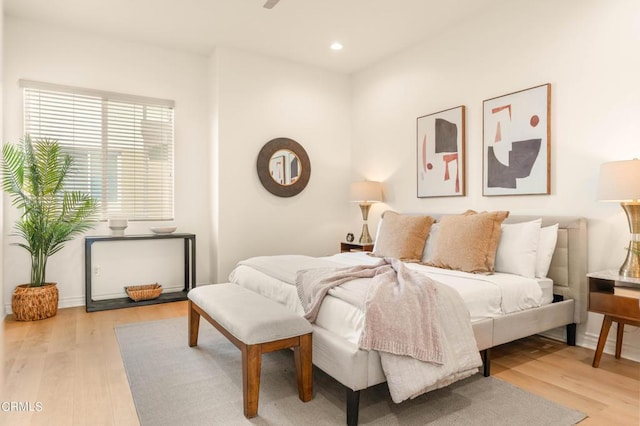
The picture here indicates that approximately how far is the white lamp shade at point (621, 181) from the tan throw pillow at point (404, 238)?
1.44 m

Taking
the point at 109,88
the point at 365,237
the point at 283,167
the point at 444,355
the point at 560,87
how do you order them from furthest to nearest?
the point at 283,167, the point at 365,237, the point at 109,88, the point at 560,87, the point at 444,355

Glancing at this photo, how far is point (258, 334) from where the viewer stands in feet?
6.64

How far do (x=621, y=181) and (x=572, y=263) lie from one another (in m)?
0.77

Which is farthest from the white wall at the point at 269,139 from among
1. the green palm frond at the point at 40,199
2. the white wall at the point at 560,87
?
the green palm frond at the point at 40,199

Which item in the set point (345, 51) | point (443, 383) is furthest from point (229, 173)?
point (443, 383)

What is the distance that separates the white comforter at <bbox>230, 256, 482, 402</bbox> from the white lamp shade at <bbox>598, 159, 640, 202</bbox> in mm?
1305

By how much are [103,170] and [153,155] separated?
22.3 inches

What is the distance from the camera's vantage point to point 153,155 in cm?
473

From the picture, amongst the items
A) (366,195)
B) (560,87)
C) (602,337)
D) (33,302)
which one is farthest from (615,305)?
(33,302)

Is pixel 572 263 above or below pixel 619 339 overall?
above

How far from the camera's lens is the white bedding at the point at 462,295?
84.3 inches

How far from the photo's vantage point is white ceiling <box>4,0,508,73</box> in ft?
12.2

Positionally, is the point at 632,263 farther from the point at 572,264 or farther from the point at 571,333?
the point at 571,333

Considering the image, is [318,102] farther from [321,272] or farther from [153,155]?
[321,272]
